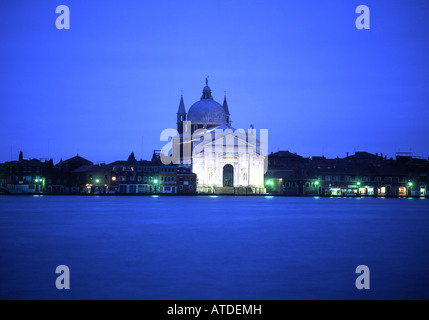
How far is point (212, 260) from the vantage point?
47.0ft

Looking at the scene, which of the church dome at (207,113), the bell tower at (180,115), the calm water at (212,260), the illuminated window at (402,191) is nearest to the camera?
the calm water at (212,260)

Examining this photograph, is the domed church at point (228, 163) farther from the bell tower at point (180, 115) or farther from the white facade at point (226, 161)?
the bell tower at point (180, 115)

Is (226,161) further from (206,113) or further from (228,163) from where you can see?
(206,113)

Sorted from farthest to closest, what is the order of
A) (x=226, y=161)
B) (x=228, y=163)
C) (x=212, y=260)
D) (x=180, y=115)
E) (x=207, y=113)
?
(x=180, y=115) < (x=207, y=113) < (x=228, y=163) < (x=226, y=161) < (x=212, y=260)

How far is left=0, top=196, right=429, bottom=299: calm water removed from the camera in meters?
10.6

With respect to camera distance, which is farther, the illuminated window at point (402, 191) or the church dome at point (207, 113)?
the church dome at point (207, 113)

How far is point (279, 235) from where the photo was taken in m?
20.6

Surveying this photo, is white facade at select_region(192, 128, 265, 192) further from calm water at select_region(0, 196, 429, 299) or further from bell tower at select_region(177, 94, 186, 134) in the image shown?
calm water at select_region(0, 196, 429, 299)

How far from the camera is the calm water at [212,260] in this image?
34.9ft

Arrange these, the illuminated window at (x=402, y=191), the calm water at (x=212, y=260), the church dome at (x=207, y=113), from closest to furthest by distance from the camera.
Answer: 1. the calm water at (x=212, y=260)
2. the illuminated window at (x=402, y=191)
3. the church dome at (x=207, y=113)

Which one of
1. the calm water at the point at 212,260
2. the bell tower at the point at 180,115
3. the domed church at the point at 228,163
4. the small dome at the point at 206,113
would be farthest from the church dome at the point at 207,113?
the calm water at the point at 212,260

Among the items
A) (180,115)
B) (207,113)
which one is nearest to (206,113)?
(207,113)

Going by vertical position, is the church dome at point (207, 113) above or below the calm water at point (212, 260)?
above
